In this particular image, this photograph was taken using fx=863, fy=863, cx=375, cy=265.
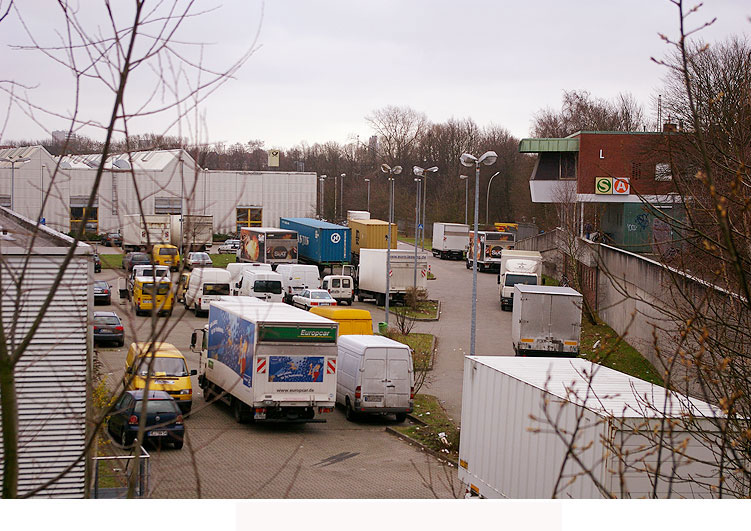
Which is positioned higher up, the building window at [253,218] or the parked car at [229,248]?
the building window at [253,218]

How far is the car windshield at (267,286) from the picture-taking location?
119 ft

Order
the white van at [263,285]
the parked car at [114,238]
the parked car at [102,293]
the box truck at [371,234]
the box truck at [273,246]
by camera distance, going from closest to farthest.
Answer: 1. the parked car at [114,238]
2. the parked car at [102,293]
3. the white van at [263,285]
4. the box truck at [273,246]
5. the box truck at [371,234]

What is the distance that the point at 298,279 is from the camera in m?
39.4

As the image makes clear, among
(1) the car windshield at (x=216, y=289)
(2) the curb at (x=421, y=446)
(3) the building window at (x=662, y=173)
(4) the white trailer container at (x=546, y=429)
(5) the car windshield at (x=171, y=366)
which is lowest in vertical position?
(2) the curb at (x=421, y=446)

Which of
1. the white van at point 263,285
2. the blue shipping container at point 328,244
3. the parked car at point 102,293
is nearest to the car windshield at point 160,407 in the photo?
the white van at point 263,285

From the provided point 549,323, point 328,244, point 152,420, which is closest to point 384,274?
point 328,244

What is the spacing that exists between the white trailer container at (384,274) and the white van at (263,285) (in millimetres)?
5583

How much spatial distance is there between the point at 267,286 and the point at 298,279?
10.6 feet

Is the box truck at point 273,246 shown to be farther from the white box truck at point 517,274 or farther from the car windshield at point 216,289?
the white box truck at point 517,274

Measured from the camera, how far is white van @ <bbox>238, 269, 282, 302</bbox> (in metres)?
36.2
